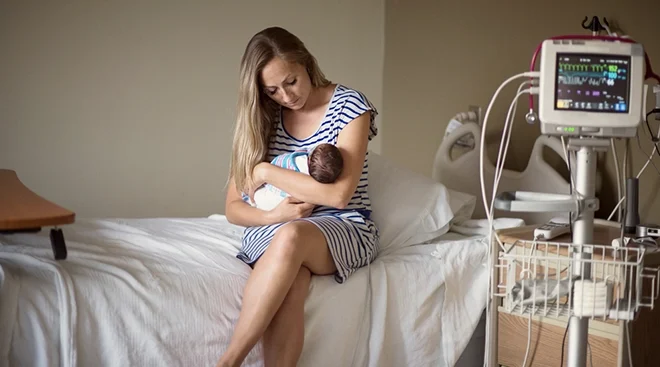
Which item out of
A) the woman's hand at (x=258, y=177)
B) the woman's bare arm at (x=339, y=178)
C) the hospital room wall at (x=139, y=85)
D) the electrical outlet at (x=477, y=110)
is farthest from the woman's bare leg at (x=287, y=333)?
the hospital room wall at (x=139, y=85)

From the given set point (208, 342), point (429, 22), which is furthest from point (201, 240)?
point (429, 22)

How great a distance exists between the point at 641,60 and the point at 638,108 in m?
0.08

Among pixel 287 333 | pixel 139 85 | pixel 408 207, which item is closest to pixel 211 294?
pixel 287 333

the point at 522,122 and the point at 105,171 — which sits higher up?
the point at 522,122

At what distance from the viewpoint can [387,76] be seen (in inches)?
143

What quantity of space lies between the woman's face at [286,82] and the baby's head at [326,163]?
0.20 meters

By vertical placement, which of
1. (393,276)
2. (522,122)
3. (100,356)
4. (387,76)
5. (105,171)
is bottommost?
(100,356)

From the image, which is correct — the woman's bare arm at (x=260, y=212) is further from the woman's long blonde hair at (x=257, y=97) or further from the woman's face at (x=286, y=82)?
the woman's face at (x=286, y=82)

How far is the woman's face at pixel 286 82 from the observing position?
2033 millimetres

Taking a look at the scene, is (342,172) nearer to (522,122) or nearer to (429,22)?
(522,122)

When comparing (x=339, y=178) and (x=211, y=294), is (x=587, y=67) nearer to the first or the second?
(x=339, y=178)

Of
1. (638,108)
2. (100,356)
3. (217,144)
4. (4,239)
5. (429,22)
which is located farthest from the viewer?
(217,144)

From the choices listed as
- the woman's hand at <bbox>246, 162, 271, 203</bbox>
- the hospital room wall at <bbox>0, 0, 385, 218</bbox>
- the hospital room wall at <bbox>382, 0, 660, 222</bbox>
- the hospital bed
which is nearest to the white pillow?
the hospital bed

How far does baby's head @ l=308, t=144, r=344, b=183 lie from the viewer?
6.35 ft
